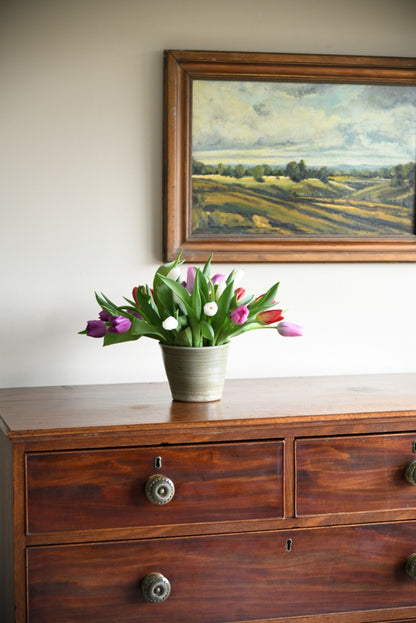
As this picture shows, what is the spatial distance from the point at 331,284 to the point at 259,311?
1.69 feet

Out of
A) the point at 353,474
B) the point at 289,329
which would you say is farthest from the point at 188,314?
the point at 353,474

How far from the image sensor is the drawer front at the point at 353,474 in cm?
199

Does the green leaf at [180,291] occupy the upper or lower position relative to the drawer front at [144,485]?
upper

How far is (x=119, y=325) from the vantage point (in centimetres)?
207

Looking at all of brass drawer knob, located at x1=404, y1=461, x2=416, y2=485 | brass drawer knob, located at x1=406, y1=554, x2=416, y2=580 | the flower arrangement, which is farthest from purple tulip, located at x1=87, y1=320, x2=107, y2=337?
brass drawer knob, located at x1=406, y1=554, x2=416, y2=580

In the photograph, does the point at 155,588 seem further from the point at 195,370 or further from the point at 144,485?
the point at 195,370

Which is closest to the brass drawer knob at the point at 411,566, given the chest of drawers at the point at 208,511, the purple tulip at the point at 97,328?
the chest of drawers at the point at 208,511

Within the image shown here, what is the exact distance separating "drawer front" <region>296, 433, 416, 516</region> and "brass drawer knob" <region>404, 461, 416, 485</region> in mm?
12

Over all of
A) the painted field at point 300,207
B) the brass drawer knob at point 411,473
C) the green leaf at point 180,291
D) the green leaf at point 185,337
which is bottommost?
the brass drawer knob at point 411,473

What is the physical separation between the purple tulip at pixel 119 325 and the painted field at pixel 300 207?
49 cm

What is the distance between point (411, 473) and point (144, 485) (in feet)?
2.29

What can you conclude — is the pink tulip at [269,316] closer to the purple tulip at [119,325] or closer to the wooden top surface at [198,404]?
the wooden top surface at [198,404]

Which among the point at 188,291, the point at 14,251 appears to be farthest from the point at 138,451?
the point at 14,251

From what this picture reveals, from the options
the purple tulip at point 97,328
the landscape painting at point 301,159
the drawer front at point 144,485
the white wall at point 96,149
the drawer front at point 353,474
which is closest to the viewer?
the drawer front at point 144,485
